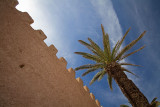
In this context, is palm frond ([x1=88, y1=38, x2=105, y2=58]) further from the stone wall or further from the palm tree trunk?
the stone wall

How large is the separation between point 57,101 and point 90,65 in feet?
13.5

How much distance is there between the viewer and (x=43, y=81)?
9.29 feet

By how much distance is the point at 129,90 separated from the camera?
5.10 metres

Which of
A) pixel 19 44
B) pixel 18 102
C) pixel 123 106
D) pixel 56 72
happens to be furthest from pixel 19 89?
pixel 123 106

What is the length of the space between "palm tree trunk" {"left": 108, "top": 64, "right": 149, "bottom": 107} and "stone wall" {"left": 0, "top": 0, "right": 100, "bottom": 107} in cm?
293

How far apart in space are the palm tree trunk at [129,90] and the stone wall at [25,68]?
115 inches

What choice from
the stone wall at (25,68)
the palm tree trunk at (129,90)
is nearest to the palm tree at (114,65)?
the palm tree trunk at (129,90)

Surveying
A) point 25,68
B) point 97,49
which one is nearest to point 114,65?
point 97,49

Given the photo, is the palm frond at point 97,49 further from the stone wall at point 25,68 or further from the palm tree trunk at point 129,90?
the stone wall at point 25,68

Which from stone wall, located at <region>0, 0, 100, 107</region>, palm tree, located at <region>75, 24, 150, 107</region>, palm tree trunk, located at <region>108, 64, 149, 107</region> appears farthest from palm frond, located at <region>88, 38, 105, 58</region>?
stone wall, located at <region>0, 0, 100, 107</region>

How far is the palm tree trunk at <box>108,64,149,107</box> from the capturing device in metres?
4.66

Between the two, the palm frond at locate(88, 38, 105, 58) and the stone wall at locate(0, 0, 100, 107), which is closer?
the stone wall at locate(0, 0, 100, 107)

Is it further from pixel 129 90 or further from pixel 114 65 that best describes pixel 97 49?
pixel 129 90

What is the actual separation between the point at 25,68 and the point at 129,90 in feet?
15.6
